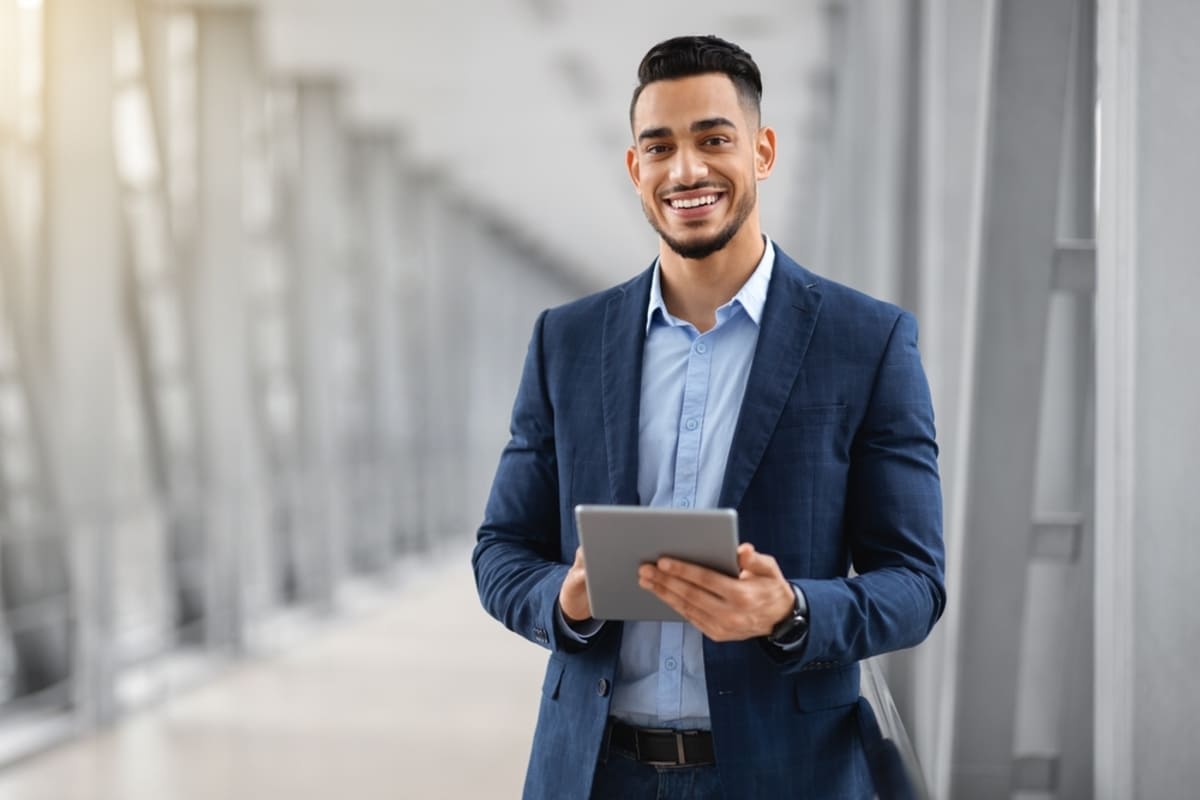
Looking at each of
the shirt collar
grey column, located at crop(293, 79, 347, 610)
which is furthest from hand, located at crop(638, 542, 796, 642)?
grey column, located at crop(293, 79, 347, 610)

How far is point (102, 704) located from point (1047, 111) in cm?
552

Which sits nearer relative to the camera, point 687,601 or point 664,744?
point 687,601

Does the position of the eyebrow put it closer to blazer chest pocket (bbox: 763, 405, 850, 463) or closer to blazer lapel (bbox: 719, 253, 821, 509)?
blazer lapel (bbox: 719, 253, 821, 509)

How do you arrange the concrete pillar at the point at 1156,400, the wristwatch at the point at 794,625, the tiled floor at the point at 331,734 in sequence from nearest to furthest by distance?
1. the wristwatch at the point at 794,625
2. the concrete pillar at the point at 1156,400
3. the tiled floor at the point at 331,734

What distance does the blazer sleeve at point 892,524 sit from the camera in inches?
61.7

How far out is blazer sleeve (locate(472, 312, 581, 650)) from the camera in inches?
69.9

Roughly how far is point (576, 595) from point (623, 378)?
1.03ft

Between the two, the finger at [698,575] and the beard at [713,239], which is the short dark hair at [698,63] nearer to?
the beard at [713,239]

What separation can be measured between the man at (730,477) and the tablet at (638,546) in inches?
2.6

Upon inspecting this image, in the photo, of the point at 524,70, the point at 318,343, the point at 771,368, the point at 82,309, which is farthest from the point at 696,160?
the point at 318,343

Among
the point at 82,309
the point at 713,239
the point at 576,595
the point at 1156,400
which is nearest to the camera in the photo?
the point at 576,595

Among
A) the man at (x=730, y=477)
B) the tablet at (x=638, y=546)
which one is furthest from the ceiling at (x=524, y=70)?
the tablet at (x=638, y=546)

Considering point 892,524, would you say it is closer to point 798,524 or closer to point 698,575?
point 798,524

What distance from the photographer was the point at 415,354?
49.7 feet
